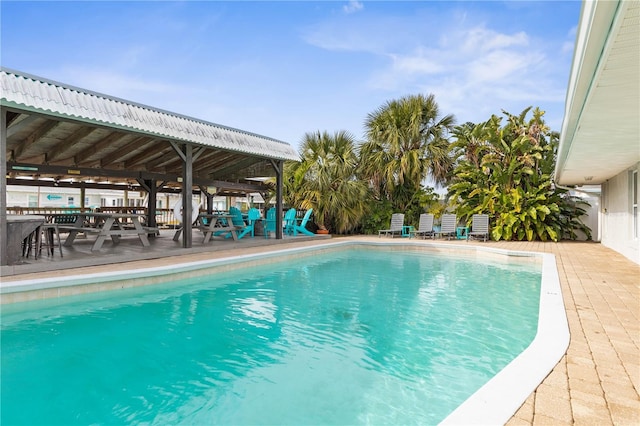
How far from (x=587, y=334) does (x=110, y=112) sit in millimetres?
8180

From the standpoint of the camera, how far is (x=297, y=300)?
5648 mm

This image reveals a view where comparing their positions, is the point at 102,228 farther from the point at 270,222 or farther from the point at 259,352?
the point at 259,352

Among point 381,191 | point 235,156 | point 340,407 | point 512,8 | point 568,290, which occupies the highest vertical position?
point 512,8

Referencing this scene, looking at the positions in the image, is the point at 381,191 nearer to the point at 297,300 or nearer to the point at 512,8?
the point at 512,8

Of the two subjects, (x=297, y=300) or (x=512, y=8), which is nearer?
(x=297, y=300)

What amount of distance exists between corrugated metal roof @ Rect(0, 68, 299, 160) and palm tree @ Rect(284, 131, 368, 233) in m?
3.85

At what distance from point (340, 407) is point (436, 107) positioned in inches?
575

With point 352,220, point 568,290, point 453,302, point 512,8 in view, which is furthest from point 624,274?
point 352,220

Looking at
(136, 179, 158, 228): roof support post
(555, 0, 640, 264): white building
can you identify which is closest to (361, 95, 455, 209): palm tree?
(555, 0, 640, 264): white building

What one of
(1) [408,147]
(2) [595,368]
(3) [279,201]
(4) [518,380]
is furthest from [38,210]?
(2) [595,368]

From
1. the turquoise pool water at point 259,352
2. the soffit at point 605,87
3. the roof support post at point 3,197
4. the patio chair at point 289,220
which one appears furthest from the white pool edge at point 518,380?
the patio chair at point 289,220

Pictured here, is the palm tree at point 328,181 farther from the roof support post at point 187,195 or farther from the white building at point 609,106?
the white building at point 609,106

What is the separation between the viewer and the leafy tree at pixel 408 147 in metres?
14.9

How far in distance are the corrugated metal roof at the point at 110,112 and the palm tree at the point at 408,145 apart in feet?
19.7
